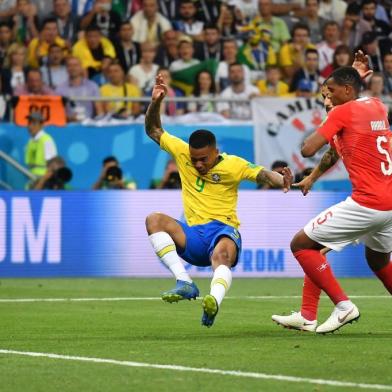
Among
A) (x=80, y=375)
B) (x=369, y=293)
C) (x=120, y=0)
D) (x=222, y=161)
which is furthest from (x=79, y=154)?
(x=80, y=375)

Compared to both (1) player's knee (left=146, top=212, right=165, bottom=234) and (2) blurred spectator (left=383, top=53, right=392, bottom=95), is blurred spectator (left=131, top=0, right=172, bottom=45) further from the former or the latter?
(1) player's knee (left=146, top=212, right=165, bottom=234)

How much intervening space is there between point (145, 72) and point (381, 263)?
12.0 metres

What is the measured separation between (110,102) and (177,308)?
25.6 feet

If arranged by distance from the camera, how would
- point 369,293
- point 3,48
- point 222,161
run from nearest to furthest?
point 222,161
point 369,293
point 3,48

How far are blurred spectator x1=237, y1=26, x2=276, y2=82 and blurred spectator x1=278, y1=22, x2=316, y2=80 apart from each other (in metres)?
0.21

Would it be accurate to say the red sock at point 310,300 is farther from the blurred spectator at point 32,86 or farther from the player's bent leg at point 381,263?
the blurred spectator at point 32,86

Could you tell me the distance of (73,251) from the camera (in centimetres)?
1973

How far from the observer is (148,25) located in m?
23.0

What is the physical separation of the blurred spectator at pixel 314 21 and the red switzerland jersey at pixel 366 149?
13829mm

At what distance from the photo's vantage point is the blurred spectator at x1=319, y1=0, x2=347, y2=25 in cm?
2427

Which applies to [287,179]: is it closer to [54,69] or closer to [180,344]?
[180,344]

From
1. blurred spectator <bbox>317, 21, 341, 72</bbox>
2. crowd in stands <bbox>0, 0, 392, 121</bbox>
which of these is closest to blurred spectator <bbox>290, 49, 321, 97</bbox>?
crowd in stands <bbox>0, 0, 392, 121</bbox>

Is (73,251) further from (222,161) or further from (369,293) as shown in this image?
(222,161)

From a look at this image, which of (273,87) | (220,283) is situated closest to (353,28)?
(273,87)
